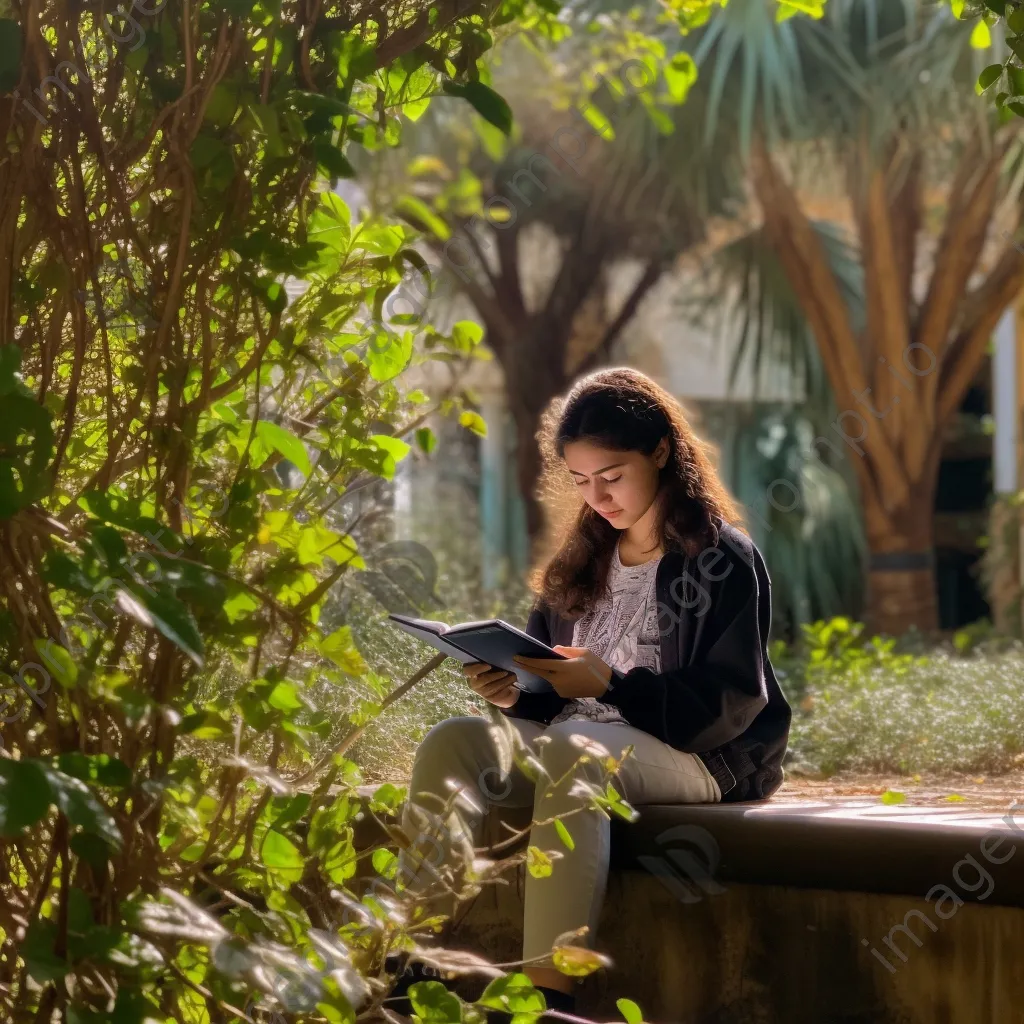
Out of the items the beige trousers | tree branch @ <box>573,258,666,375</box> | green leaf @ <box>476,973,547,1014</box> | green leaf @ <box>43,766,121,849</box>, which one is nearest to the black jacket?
the beige trousers

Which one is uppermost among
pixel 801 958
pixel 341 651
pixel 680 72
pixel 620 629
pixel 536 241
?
pixel 536 241

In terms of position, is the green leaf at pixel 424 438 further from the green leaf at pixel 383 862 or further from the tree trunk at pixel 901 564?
the tree trunk at pixel 901 564

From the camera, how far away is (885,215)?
8.55 metres

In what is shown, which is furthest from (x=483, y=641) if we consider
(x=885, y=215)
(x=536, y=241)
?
(x=536, y=241)

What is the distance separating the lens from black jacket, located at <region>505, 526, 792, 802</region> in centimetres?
267

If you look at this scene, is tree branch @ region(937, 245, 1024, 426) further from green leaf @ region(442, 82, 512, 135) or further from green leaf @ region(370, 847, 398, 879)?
green leaf @ region(442, 82, 512, 135)

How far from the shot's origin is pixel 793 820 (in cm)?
241

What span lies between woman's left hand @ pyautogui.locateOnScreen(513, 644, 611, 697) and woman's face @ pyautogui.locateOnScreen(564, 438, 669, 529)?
43 centimetres

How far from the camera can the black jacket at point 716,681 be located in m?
2.67

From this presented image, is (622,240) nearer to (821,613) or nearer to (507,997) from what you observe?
(821,613)

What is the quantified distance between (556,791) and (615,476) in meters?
0.72

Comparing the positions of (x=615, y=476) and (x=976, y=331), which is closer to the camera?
(x=615, y=476)

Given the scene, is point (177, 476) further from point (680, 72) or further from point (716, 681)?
point (680, 72)

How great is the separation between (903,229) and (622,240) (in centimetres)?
391
